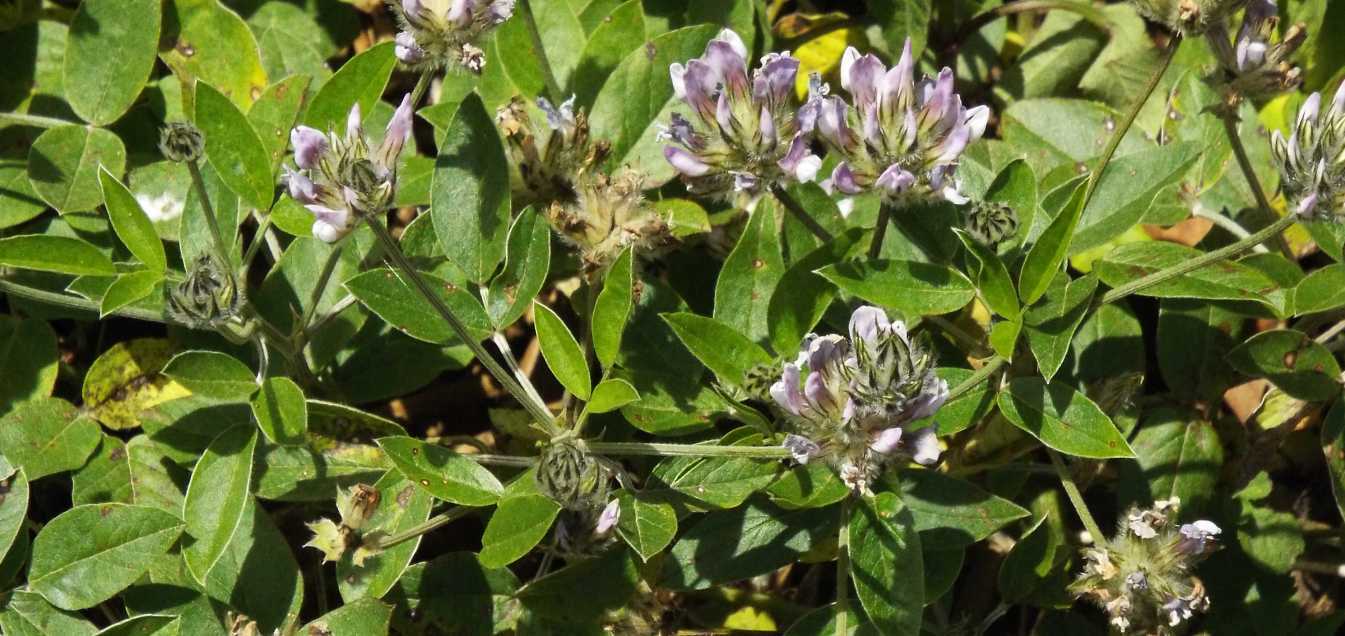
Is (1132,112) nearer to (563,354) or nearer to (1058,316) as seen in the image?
(1058,316)

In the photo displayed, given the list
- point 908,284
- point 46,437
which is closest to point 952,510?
point 908,284

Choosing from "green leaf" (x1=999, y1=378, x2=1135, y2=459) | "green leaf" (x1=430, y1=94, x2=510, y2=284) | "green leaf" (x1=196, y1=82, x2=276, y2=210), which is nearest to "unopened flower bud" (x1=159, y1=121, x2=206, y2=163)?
"green leaf" (x1=196, y1=82, x2=276, y2=210)

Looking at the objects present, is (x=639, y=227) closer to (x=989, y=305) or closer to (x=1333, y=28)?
(x=989, y=305)

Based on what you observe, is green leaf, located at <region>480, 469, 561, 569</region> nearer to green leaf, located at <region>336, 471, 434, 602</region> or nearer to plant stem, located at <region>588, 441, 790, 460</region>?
plant stem, located at <region>588, 441, 790, 460</region>

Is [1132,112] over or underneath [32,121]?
over

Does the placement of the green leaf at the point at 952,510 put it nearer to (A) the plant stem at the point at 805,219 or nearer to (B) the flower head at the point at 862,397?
(B) the flower head at the point at 862,397

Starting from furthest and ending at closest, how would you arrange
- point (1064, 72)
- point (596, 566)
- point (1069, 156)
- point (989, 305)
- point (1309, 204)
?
point (1064, 72) → point (1069, 156) → point (596, 566) → point (989, 305) → point (1309, 204)

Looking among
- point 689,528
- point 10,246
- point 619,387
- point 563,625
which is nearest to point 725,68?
point 619,387
